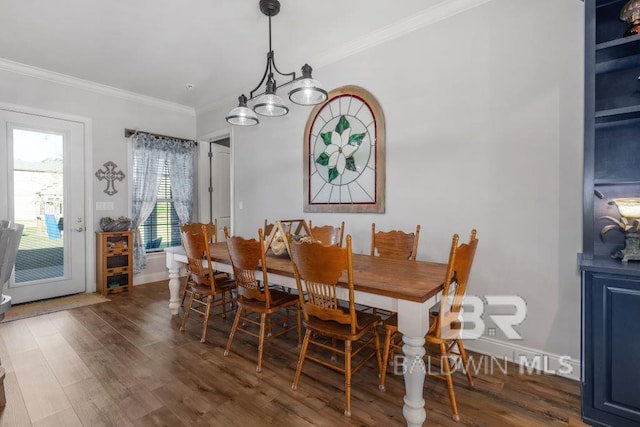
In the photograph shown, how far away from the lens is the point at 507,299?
2.42 m

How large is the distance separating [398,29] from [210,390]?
331cm

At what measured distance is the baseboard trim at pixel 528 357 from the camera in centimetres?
214

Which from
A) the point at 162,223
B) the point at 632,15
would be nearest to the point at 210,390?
the point at 632,15

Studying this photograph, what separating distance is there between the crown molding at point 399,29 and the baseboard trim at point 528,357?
2679mm

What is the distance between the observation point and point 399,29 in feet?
9.45

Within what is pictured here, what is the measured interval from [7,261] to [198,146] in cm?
392

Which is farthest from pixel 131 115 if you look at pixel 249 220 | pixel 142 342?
pixel 142 342

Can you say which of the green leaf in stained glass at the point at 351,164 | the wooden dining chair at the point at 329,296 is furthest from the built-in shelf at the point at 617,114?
the green leaf in stained glass at the point at 351,164

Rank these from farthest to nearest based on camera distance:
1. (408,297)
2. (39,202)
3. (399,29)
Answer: (39,202)
(399,29)
(408,297)

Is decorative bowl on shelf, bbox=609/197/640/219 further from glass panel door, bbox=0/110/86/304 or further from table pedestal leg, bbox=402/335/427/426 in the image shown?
glass panel door, bbox=0/110/86/304

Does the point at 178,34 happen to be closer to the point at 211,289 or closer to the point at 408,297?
the point at 211,289

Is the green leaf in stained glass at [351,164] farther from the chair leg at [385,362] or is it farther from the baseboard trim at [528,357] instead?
the baseboard trim at [528,357]

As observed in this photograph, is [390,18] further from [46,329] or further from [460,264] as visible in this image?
[46,329]

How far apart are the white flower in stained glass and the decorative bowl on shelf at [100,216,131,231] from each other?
9.71 feet
